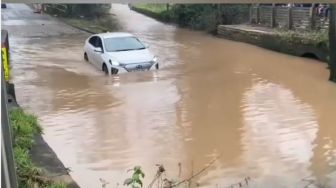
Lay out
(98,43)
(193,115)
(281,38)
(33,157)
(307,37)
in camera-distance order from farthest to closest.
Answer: (281,38)
(307,37)
(98,43)
(193,115)
(33,157)

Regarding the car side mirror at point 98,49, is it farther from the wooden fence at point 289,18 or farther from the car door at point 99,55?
the wooden fence at point 289,18

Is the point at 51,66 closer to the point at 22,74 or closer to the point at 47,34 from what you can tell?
the point at 22,74

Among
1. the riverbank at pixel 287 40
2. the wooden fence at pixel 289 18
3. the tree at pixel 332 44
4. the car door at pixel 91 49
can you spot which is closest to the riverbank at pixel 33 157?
the car door at pixel 91 49

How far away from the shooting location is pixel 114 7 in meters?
50.2

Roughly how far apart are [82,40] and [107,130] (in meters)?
18.7

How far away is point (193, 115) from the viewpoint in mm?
13570

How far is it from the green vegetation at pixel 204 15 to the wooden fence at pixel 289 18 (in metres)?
1.58

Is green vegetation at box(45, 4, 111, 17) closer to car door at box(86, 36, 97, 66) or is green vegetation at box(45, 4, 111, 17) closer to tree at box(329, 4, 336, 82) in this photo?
car door at box(86, 36, 97, 66)

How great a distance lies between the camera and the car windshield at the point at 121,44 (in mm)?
19641

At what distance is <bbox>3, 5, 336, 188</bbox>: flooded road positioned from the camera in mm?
9484

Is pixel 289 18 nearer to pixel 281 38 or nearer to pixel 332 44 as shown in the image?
pixel 281 38

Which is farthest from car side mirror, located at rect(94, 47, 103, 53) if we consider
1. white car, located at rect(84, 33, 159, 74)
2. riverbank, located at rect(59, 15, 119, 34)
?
riverbank, located at rect(59, 15, 119, 34)

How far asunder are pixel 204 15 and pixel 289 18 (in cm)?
863

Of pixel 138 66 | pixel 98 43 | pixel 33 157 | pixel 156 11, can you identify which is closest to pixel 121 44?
pixel 98 43
